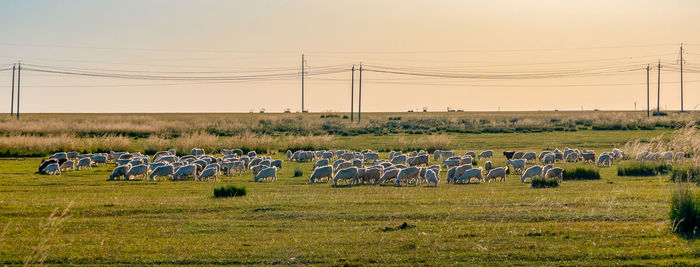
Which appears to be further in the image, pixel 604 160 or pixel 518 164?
pixel 604 160

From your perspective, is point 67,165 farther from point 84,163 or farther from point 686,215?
point 686,215

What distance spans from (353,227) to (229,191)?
7458 millimetres

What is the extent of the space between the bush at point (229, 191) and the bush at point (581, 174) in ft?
42.8

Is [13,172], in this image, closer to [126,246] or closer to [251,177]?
[251,177]

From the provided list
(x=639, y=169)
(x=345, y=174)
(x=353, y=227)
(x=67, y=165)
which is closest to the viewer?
(x=353, y=227)

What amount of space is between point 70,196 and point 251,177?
9905 millimetres

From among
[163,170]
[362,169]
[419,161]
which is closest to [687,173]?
[362,169]

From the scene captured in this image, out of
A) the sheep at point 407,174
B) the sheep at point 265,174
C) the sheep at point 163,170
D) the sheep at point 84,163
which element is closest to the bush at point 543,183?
the sheep at point 407,174

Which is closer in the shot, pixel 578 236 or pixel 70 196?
pixel 578 236

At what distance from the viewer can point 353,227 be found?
14695 mm

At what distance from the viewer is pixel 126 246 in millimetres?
12992

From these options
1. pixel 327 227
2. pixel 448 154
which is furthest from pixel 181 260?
pixel 448 154

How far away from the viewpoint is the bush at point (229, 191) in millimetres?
21094

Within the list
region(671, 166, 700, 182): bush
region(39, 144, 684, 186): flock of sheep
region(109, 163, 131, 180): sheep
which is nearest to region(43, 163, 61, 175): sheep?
region(39, 144, 684, 186): flock of sheep
